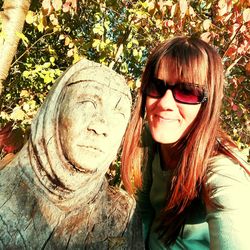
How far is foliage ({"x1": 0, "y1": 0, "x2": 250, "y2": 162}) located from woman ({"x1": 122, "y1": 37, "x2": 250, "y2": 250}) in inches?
48.3

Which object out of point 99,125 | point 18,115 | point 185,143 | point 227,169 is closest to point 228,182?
point 227,169

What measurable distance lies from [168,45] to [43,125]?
88 centimetres

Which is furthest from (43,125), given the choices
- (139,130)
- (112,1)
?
(112,1)

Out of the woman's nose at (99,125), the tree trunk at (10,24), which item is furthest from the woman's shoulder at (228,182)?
the tree trunk at (10,24)

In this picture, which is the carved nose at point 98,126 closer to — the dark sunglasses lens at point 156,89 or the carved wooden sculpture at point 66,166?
the carved wooden sculpture at point 66,166

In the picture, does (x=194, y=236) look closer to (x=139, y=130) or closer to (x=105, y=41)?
(x=139, y=130)

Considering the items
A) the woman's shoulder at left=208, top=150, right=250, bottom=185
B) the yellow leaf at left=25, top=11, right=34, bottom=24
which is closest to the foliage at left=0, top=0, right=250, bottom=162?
the yellow leaf at left=25, top=11, right=34, bottom=24

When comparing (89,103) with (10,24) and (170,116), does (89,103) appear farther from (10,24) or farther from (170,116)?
(10,24)

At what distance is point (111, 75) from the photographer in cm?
160

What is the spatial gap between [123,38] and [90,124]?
2.89m

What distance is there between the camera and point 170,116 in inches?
79.6

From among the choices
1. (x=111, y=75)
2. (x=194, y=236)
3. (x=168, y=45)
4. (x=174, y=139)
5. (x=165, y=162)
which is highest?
(x=168, y=45)

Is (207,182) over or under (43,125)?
under

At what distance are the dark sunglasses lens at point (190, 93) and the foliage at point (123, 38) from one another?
1351mm
